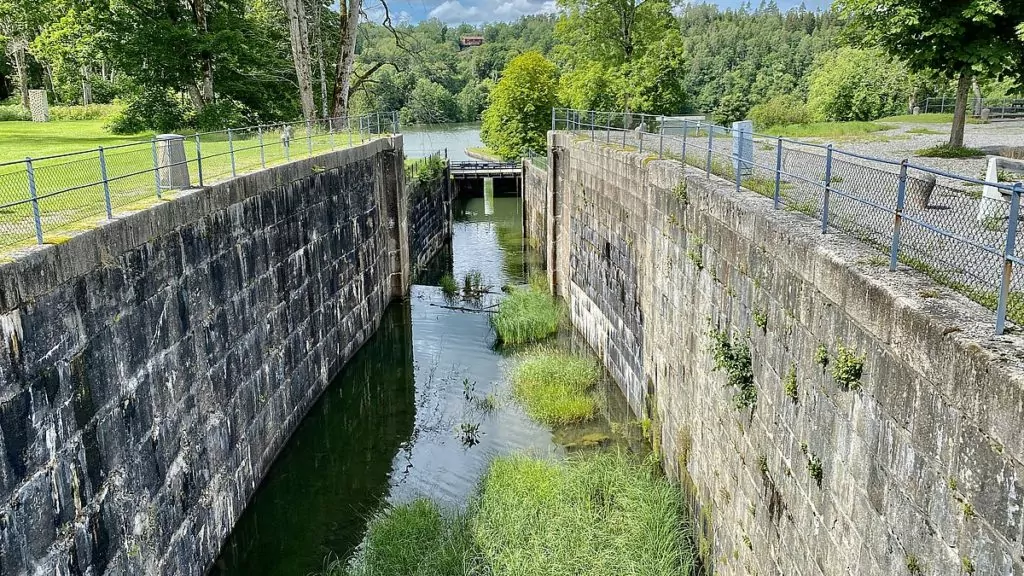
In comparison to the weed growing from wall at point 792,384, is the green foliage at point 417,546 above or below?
below

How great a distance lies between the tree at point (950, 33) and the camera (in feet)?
45.4

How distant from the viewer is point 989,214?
5.35 metres

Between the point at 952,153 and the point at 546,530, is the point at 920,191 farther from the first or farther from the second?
the point at 952,153

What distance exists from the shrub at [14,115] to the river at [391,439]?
62.9 ft

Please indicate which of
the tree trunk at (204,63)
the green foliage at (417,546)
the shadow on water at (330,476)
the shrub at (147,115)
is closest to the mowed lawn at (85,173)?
the shrub at (147,115)

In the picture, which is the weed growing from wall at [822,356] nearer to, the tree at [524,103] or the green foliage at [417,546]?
Result: the green foliage at [417,546]

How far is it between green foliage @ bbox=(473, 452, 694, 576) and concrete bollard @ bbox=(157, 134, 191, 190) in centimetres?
557

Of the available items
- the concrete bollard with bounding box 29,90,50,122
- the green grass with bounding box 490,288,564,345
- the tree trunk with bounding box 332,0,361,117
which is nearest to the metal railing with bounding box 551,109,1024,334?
the green grass with bounding box 490,288,564,345

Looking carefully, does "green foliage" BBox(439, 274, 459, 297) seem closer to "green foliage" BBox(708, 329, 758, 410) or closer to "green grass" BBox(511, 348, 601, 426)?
"green grass" BBox(511, 348, 601, 426)

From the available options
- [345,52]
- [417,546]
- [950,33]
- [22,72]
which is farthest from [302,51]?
[22,72]

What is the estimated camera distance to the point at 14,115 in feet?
99.5

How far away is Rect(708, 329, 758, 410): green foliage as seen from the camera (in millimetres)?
7820

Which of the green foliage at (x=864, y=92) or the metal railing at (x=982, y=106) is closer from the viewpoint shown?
the metal railing at (x=982, y=106)

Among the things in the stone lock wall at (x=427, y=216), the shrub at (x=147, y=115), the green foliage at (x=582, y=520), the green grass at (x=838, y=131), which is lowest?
the green foliage at (x=582, y=520)
